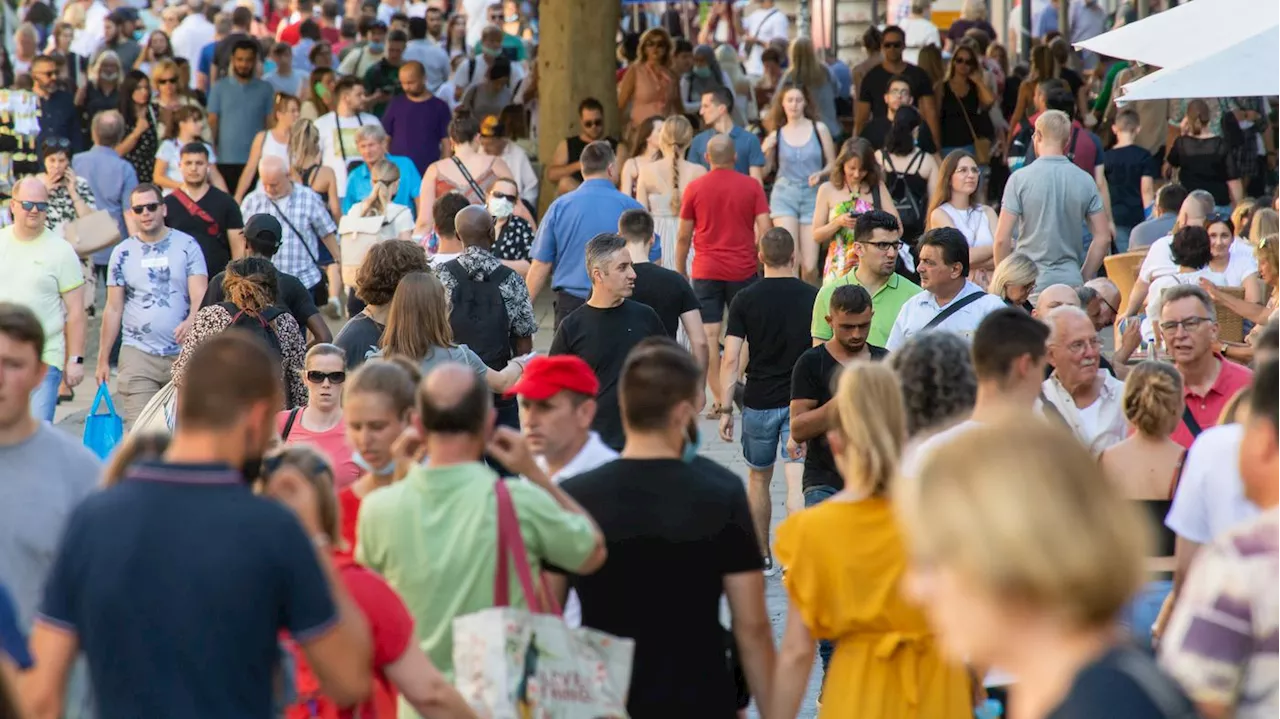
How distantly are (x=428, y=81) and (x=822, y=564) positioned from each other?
681 inches

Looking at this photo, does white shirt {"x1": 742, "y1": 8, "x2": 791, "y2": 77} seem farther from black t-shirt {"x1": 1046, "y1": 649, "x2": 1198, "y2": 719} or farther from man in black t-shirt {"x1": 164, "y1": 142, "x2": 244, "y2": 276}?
black t-shirt {"x1": 1046, "y1": 649, "x2": 1198, "y2": 719}

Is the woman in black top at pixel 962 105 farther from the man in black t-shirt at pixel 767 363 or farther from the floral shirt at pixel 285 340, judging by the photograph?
the floral shirt at pixel 285 340

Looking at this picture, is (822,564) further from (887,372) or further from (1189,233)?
(1189,233)

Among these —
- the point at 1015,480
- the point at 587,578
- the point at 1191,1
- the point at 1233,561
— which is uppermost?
the point at 1191,1

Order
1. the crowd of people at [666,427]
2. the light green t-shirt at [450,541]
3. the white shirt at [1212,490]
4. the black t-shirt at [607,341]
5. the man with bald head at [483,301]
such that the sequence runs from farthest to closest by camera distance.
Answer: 1. the man with bald head at [483,301]
2. the black t-shirt at [607,341]
3. the white shirt at [1212,490]
4. the light green t-shirt at [450,541]
5. the crowd of people at [666,427]

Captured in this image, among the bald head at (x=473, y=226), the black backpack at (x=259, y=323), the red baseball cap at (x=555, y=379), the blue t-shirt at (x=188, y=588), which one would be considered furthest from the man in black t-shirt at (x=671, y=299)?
the blue t-shirt at (x=188, y=588)

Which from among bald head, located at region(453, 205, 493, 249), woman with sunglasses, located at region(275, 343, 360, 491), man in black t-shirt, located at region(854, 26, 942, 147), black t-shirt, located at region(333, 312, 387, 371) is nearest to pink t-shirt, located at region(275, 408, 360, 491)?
woman with sunglasses, located at region(275, 343, 360, 491)

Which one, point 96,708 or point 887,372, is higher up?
point 887,372

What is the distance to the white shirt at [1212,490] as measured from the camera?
521 centimetres

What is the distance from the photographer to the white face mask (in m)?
13.0

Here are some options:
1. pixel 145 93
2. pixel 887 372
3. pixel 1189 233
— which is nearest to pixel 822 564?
pixel 887 372

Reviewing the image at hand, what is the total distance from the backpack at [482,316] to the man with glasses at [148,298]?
180cm

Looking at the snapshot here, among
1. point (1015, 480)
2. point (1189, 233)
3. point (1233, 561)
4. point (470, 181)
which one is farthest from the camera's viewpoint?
point (470, 181)

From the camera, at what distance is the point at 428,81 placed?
844 inches
